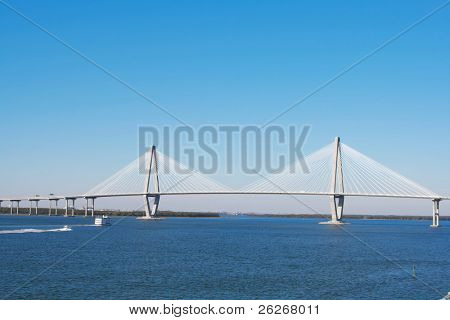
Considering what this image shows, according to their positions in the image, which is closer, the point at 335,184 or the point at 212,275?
the point at 212,275

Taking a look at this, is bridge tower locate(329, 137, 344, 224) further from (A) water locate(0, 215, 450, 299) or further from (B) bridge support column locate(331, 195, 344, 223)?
(A) water locate(0, 215, 450, 299)

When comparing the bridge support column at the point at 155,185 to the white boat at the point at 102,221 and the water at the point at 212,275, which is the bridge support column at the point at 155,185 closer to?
the white boat at the point at 102,221

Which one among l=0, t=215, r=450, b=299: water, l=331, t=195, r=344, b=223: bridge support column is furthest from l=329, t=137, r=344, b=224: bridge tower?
l=0, t=215, r=450, b=299: water

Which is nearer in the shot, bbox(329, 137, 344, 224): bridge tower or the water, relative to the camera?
the water

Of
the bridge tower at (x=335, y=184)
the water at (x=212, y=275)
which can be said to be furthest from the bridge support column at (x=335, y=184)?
the water at (x=212, y=275)

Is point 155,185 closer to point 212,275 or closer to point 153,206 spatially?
point 153,206

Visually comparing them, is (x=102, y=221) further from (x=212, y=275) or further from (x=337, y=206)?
(x=212, y=275)

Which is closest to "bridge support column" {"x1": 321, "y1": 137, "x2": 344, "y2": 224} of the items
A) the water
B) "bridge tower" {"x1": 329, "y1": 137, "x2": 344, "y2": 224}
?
"bridge tower" {"x1": 329, "y1": 137, "x2": 344, "y2": 224}

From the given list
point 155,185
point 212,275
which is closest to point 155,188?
point 155,185

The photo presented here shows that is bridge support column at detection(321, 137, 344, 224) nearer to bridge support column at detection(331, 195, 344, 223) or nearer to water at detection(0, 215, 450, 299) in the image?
bridge support column at detection(331, 195, 344, 223)

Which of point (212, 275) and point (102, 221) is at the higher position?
point (212, 275)
